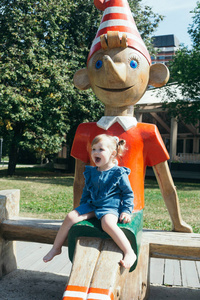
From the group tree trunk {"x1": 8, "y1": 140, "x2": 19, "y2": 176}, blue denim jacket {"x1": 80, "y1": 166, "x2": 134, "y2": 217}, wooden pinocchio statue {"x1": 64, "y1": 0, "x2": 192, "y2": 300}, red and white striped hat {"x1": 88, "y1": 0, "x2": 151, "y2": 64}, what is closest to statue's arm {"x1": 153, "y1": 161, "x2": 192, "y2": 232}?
wooden pinocchio statue {"x1": 64, "y1": 0, "x2": 192, "y2": 300}

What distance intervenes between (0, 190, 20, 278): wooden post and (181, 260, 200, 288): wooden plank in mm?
1900

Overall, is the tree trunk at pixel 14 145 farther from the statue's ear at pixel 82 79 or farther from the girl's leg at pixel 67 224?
the girl's leg at pixel 67 224

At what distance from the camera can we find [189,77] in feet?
Answer: 42.1

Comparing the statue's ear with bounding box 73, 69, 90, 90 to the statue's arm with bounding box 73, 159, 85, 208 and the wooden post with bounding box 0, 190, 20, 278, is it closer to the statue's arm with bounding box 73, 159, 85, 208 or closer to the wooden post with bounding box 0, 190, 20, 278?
the statue's arm with bounding box 73, 159, 85, 208

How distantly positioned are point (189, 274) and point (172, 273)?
199 millimetres

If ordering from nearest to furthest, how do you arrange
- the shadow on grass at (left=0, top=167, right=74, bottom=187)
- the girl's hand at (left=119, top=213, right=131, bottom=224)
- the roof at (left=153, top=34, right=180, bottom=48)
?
the girl's hand at (left=119, top=213, right=131, bottom=224), the shadow on grass at (left=0, top=167, right=74, bottom=187), the roof at (left=153, top=34, right=180, bottom=48)

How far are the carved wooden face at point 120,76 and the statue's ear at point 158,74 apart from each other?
81mm

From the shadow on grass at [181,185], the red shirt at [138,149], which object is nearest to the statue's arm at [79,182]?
the red shirt at [138,149]

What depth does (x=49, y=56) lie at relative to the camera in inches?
556

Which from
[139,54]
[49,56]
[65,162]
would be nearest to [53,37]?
[49,56]

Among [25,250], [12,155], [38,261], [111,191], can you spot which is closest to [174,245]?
[111,191]

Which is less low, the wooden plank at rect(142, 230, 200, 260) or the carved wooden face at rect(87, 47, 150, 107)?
the carved wooden face at rect(87, 47, 150, 107)

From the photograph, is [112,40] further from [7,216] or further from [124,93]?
[7,216]

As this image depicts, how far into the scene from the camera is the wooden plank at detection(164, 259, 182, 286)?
142 inches
